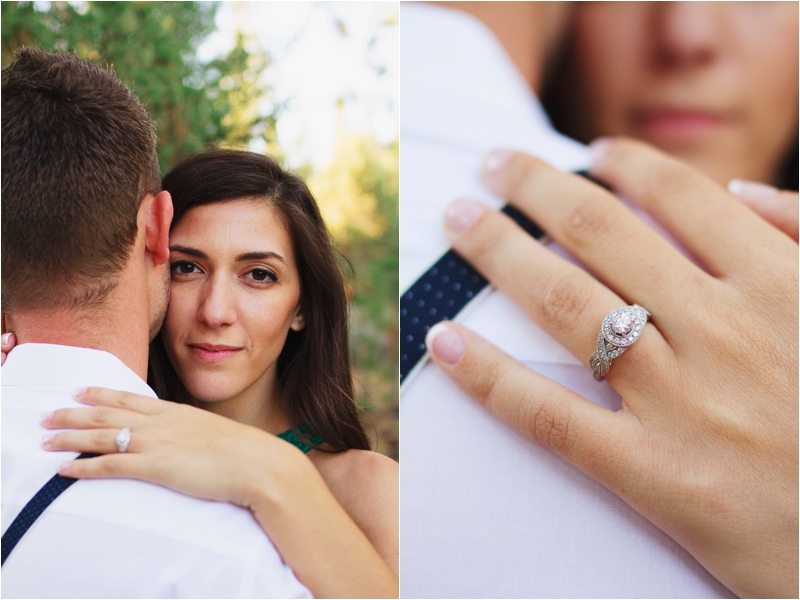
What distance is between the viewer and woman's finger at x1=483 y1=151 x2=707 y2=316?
0.95 m

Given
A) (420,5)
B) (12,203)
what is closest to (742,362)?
(420,5)

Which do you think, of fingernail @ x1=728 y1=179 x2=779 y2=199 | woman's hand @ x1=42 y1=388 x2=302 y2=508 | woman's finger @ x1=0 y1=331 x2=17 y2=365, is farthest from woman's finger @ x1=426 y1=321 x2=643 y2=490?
woman's finger @ x1=0 y1=331 x2=17 y2=365

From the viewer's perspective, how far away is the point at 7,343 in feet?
3.04

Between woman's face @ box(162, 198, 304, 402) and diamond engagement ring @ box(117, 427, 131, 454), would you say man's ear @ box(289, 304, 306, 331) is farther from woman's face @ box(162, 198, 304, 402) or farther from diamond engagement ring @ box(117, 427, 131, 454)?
diamond engagement ring @ box(117, 427, 131, 454)

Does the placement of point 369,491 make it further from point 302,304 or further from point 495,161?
point 495,161

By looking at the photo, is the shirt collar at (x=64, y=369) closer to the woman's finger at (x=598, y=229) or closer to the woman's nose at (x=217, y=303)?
the woman's nose at (x=217, y=303)

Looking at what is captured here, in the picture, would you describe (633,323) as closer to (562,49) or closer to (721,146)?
(721,146)

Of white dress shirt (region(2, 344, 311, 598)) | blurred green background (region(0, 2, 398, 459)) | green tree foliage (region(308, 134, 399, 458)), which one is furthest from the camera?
green tree foliage (region(308, 134, 399, 458))

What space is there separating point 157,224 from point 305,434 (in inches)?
17.3

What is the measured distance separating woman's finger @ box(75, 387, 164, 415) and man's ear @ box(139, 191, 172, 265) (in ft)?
0.71

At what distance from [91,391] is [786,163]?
1.55 m

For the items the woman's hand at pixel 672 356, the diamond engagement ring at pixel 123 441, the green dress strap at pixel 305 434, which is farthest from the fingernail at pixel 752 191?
the diamond engagement ring at pixel 123 441

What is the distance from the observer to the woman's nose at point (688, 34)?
49.7 inches

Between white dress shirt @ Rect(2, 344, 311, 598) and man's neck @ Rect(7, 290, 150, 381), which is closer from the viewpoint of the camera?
white dress shirt @ Rect(2, 344, 311, 598)
